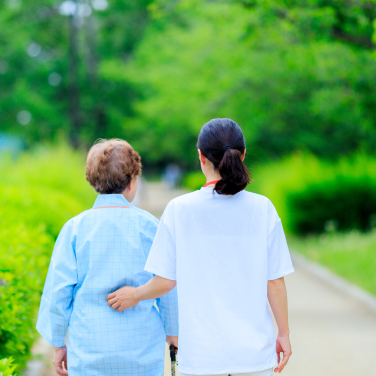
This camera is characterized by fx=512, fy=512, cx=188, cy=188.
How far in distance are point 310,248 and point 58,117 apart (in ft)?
71.1

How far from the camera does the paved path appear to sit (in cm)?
492

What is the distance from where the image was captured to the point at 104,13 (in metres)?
31.6

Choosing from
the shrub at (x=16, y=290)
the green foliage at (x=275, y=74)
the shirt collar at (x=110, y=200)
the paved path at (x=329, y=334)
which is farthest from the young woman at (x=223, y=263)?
the green foliage at (x=275, y=74)

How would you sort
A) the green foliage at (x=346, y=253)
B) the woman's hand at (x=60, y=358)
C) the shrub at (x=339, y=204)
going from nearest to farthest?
the woman's hand at (x=60, y=358)
the green foliage at (x=346, y=253)
the shrub at (x=339, y=204)

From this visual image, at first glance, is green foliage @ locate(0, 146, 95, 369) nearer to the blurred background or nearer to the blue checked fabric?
the blurred background

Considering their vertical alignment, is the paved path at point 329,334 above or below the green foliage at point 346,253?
above

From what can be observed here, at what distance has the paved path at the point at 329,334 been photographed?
4922 mm

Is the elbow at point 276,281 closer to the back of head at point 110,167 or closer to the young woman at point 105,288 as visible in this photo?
the young woman at point 105,288

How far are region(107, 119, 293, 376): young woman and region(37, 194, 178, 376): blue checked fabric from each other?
297 millimetres

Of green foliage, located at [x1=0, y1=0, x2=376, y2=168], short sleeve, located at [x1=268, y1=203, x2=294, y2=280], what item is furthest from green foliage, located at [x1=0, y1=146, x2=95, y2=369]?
green foliage, located at [x1=0, y1=0, x2=376, y2=168]

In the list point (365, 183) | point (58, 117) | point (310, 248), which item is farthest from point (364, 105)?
point (58, 117)

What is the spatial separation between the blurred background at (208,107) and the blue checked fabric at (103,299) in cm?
79

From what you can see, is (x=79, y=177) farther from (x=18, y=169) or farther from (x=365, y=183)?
(x=365, y=183)

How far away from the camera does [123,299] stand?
2402mm
